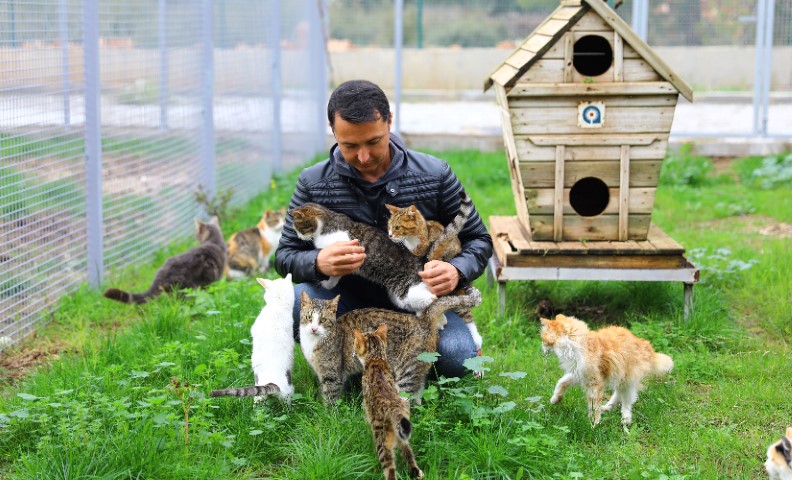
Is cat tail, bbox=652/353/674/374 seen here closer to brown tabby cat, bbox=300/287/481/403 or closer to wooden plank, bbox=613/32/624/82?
brown tabby cat, bbox=300/287/481/403

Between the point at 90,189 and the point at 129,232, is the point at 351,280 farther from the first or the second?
the point at 129,232

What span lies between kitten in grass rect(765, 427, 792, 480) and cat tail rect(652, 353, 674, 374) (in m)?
1.05

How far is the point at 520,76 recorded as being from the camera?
5.81 metres

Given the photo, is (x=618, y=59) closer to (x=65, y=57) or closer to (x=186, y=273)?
(x=186, y=273)

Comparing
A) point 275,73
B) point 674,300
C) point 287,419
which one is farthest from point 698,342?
point 275,73

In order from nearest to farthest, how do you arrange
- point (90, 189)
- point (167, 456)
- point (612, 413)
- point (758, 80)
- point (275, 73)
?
point (167, 456) < point (612, 413) < point (90, 189) < point (275, 73) < point (758, 80)

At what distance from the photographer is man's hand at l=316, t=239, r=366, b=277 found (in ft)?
13.8

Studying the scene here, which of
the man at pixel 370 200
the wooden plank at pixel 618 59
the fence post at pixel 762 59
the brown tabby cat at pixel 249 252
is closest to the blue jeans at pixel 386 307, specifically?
the man at pixel 370 200

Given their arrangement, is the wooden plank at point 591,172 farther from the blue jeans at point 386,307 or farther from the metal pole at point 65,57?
the metal pole at point 65,57

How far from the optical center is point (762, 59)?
12.8 metres

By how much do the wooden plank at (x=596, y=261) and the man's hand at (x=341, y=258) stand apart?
1765mm

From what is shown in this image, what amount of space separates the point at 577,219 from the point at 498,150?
7.10 m

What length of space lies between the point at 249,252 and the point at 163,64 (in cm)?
180

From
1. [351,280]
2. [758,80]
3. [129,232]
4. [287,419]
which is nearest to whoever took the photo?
[287,419]
